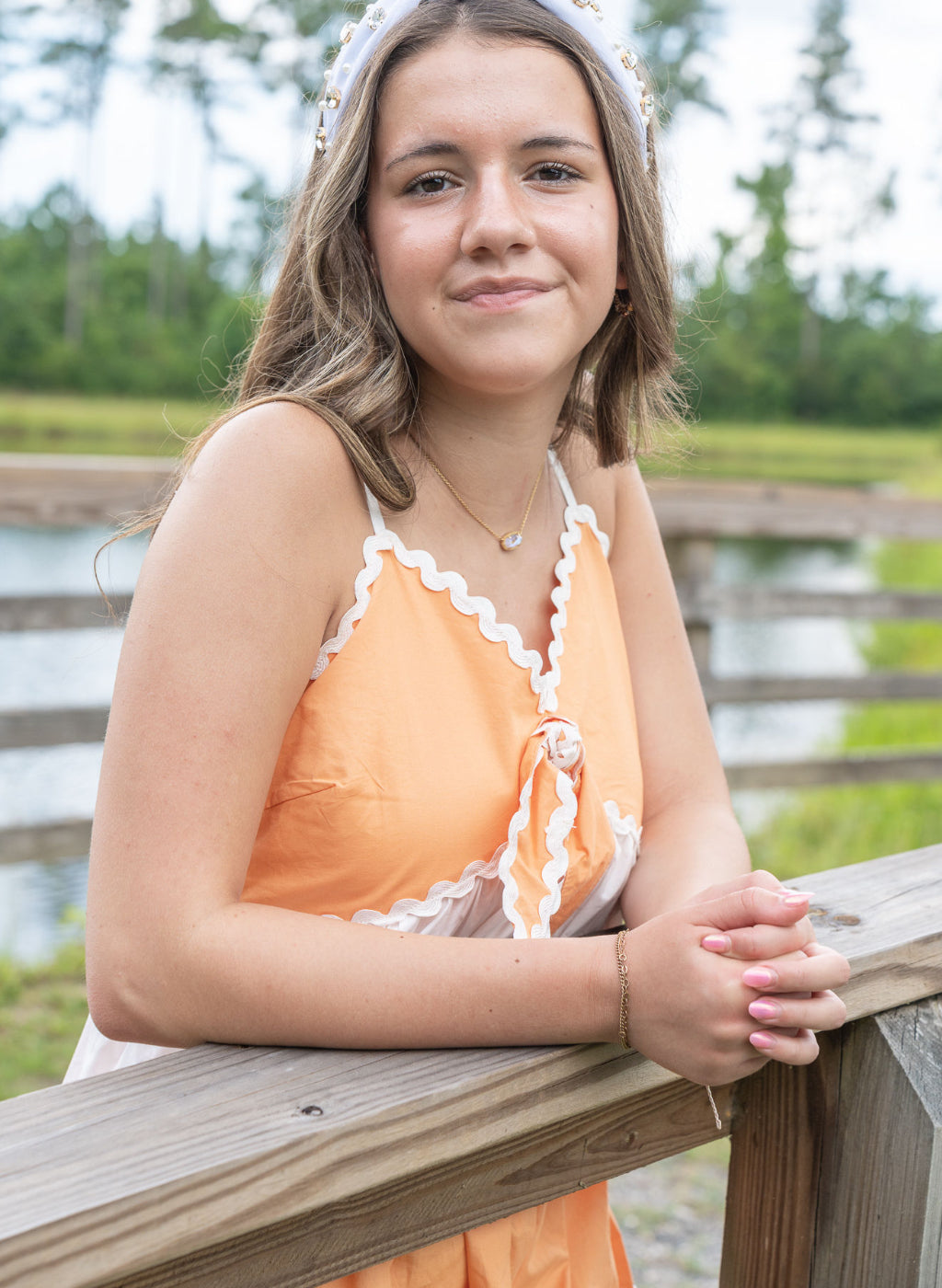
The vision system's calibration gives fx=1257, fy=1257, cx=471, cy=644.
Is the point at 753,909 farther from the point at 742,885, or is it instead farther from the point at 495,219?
the point at 495,219

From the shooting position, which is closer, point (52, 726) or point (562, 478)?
point (562, 478)

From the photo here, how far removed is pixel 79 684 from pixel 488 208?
860 centimetres

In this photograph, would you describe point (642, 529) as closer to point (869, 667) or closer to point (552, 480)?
point (552, 480)

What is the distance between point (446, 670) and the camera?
47.3 inches

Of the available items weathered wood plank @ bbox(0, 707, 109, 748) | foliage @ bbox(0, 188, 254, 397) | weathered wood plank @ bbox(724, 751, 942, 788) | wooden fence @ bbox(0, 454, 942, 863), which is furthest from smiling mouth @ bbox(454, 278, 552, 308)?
foliage @ bbox(0, 188, 254, 397)

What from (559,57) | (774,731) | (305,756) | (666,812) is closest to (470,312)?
(559,57)

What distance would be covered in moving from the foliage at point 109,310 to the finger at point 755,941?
1313 inches

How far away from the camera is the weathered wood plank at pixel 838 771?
15.3ft

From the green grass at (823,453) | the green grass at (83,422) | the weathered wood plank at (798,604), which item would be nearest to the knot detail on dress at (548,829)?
the weathered wood plank at (798,604)

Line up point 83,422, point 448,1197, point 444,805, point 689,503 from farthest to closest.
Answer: point 83,422, point 689,503, point 444,805, point 448,1197

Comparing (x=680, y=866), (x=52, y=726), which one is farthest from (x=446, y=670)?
(x=52, y=726)

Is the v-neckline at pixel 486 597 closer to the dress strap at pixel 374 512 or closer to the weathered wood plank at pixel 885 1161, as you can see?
the dress strap at pixel 374 512

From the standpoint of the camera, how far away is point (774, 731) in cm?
934

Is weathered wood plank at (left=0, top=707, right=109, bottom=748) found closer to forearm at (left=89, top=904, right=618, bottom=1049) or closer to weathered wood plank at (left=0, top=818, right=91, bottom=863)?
weathered wood plank at (left=0, top=818, right=91, bottom=863)
